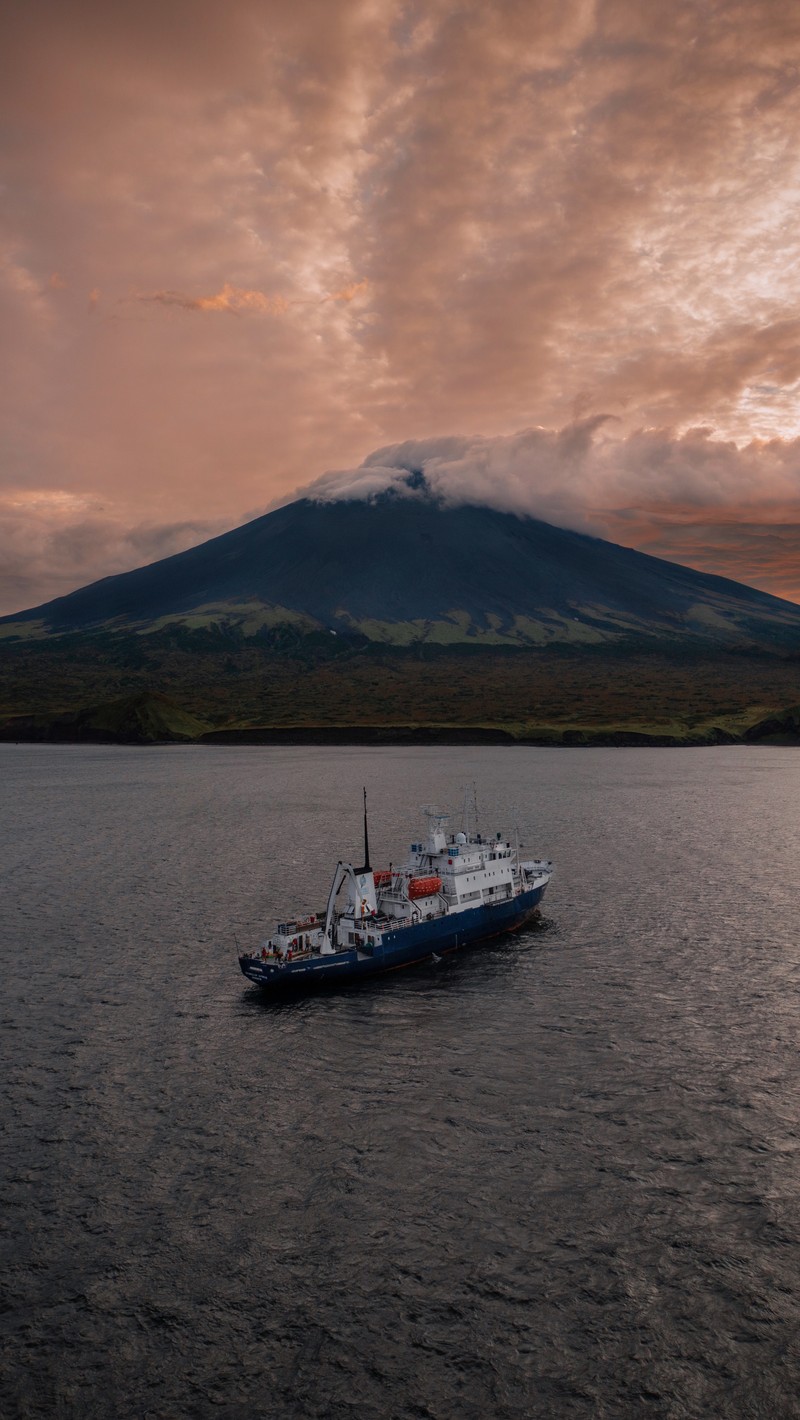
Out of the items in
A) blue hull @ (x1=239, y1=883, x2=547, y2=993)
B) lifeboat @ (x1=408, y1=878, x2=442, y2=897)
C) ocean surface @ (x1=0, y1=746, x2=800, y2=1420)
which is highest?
lifeboat @ (x1=408, y1=878, x2=442, y2=897)

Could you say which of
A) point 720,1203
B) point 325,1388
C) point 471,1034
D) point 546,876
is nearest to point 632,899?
point 546,876

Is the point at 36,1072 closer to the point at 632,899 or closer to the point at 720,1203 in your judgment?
the point at 720,1203

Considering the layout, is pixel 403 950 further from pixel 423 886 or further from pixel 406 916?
pixel 423 886

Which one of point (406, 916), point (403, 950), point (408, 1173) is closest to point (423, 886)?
point (406, 916)

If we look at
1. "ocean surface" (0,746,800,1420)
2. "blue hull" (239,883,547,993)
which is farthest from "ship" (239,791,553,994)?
"ocean surface" (0,746,800,1420)

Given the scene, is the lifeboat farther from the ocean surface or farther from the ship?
the ocean surface

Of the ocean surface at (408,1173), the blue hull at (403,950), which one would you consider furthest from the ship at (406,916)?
the ocean surface at (408,1173)
